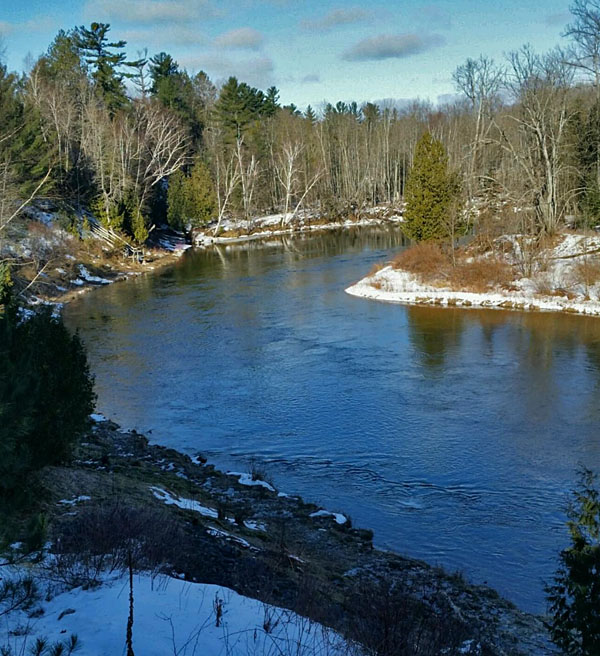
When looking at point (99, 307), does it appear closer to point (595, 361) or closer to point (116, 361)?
point (116, 361)

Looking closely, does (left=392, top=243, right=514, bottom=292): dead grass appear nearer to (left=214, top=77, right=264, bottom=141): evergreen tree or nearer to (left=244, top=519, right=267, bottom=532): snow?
(left=244, top=519, right=267, bottom=532): snow

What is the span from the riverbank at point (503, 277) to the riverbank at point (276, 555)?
20615 millimetres

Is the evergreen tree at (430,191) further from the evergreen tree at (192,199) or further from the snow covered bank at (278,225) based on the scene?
the evergreen tree at (192,199)

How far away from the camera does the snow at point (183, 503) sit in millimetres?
10871

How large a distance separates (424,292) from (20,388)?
29.3 metres

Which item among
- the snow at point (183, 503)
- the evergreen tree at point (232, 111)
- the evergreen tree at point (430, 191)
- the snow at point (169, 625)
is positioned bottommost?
the snow at point (183, 503)

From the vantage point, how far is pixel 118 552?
7.07 metres

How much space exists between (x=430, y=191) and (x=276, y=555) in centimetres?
3190

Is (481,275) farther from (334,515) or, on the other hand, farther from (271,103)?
(271,103)

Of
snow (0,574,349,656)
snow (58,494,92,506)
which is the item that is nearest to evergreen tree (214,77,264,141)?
snow (58,494,92,506)

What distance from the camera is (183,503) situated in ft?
36.7

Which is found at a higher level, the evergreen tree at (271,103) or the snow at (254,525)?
the evergreen tree at (271,103)

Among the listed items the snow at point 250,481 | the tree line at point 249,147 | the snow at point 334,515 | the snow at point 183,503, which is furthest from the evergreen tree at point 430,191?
the snow at point 183,503

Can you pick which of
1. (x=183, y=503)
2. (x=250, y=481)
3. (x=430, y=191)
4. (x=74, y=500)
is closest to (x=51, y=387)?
(x=74, y=500)
